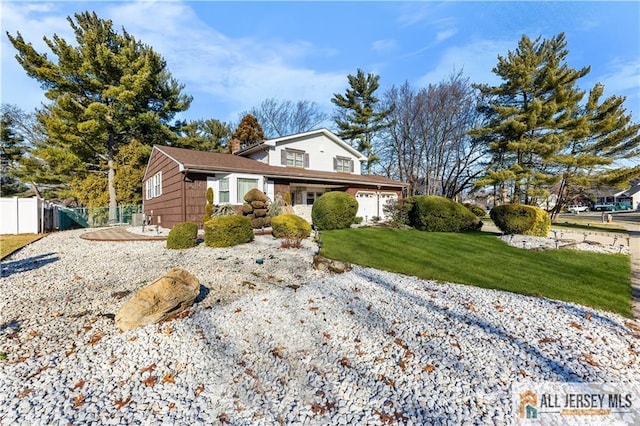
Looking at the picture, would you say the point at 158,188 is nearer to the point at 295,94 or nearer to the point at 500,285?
the point at 500,285

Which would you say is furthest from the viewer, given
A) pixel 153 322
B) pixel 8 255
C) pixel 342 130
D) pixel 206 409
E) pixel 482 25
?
pixel 342 130

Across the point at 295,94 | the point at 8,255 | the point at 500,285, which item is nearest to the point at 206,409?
the point at 500,285

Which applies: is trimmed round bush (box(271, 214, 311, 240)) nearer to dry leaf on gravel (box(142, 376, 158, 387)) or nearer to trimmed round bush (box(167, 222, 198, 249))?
trimmed round bush (box(167, 222, 198, 249))

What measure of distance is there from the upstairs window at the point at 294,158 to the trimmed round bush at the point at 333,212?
589 cm

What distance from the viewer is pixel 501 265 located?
6656 millimetres

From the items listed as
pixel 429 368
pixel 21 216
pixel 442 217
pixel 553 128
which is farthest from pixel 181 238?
pixel 553 128

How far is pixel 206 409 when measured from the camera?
2.28m

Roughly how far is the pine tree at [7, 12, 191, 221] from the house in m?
4.51

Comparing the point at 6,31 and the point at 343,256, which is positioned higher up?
the point at 6,31

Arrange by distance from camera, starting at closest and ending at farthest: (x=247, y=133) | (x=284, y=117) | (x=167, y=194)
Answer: (x=167, y=194) → (x=247, y=133) → (x=284, y=117)

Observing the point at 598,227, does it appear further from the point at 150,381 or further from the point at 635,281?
the point at 150,381

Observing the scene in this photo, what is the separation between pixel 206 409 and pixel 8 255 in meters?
9.50

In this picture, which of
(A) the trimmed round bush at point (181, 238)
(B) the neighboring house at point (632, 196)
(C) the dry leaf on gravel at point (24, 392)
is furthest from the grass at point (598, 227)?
(B) the neighboring house at point (632, 196)

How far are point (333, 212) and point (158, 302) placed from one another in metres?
8.96
